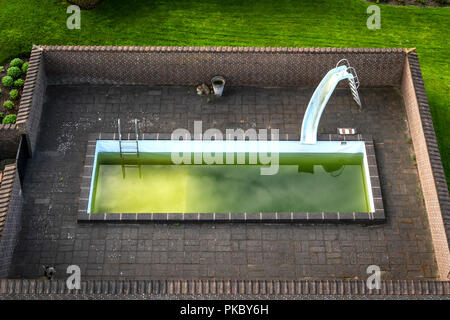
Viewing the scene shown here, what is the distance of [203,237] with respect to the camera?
1731 centimetres

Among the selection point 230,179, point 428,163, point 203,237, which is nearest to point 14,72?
point 230,179

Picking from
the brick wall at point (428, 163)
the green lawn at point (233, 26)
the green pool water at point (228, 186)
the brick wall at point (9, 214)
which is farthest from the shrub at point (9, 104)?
the brick wall at point (428, 163)

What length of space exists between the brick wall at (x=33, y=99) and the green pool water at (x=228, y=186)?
7.40ft

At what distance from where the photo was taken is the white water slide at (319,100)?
1850 centimetres

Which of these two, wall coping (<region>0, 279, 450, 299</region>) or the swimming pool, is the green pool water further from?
wall coping (<region>0, 279, 450, 299</region>)

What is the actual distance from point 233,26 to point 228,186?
8518 mm

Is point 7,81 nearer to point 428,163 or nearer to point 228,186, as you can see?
point 228,186

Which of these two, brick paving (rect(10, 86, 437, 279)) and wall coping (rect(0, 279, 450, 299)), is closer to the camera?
wall coping (rect(0, 279, 450, 299))

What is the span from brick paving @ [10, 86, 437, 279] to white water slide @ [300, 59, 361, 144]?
782 millimetres

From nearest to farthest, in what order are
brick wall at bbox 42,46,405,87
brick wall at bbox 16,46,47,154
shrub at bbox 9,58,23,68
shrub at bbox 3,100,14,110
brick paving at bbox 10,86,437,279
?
brick paving at bbox 10,86,437,279, brick wall at bbox 16,46,47,154, brick wall at bbox 42,46,405,87, shrub at bbox 3,100,14,110, shrub at bbox 9,58,23,68

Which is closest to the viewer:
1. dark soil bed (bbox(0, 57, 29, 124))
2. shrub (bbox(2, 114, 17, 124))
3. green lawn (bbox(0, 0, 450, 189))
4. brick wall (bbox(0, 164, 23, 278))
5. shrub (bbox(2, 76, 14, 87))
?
brick wall (bbox(0, 164, 23, 278))

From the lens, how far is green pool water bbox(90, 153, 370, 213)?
18.8 m

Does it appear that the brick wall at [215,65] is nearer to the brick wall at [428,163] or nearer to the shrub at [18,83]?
the brick wall at [428,163]

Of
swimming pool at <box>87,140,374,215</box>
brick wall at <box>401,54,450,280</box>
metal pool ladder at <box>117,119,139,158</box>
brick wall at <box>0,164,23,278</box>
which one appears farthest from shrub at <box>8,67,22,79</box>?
brick wall at <box>401,54,450,280</box>
